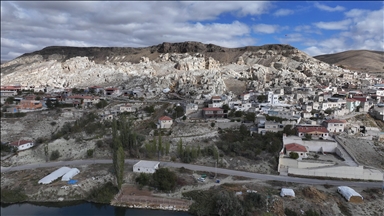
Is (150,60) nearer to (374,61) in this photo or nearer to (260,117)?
(260,117)

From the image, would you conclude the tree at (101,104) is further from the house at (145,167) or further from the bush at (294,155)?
the bush at (294,155)

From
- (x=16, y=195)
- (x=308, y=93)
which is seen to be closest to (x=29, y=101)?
(x=16, y=195)

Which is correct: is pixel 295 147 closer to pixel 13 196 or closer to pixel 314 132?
pixel 314 132

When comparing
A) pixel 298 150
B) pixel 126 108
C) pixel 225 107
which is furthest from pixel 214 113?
pixel 126 108

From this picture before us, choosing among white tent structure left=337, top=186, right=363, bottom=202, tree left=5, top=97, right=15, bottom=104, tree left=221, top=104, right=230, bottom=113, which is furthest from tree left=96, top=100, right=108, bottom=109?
white tent structure left=337, top=186, right=363, bottom=202

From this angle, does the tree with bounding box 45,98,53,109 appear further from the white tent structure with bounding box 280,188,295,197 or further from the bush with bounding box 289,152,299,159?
the white tent structure with bounding box 280,188,295,197
